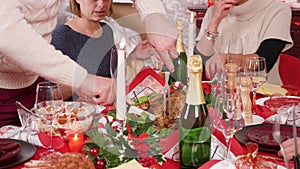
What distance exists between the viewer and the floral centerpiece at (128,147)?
1060 millimetres

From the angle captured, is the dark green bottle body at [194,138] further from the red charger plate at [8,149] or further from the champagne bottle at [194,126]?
the red charger plate at [8,149]

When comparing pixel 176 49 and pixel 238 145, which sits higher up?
pixel 176 49

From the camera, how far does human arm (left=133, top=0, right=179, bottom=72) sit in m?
1.66

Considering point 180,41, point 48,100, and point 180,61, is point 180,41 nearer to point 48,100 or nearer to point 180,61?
point 180,61

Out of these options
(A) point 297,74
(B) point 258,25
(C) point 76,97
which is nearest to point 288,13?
(B) point 258,25

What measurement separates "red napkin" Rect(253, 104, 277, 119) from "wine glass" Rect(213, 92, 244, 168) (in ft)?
0.86

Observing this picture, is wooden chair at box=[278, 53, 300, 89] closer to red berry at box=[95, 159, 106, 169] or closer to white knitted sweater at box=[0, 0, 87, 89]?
white knitted sweater at box=[0, 0, 87, 89]

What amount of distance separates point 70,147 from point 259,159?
0.49 meters

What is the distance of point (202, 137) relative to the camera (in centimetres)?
109

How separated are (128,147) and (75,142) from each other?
0.59 feet

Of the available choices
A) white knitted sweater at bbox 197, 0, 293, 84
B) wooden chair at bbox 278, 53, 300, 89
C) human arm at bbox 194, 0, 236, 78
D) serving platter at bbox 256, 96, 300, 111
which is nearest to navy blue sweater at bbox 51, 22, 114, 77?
human arm at bbox 194, 0, 236, 78

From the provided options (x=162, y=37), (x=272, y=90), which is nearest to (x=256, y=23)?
(x=272, y=90)

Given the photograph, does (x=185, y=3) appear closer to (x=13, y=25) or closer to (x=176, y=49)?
(x=176, y=49)

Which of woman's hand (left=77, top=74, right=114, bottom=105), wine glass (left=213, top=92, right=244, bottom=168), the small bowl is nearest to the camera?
wine glass (left=213, top=92, right=244, bottom=168)
